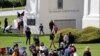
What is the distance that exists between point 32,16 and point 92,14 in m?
7.44

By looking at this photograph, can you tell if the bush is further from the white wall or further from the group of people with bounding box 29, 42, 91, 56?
the white wall

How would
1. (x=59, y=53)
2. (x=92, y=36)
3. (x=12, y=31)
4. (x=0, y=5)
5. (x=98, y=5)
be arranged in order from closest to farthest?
(x=59, y=53) < (x=92, y=36) < (x=98, y=5) < (x=12, y=31) < (x=0, y=5)

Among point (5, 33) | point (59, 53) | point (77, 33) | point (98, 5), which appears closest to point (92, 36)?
point (77, 33)

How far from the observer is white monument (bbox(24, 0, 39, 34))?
4850 centimetres

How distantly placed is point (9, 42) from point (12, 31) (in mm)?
11952

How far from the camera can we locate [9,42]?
3975 centimetres

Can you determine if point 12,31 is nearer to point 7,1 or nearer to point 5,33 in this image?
point 5,33

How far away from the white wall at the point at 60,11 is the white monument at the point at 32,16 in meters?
0.56

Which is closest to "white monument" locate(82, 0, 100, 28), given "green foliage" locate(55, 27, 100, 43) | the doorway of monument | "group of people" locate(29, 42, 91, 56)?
the doorway of monument

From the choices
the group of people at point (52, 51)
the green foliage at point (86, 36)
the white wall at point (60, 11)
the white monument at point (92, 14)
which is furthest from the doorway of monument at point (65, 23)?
the group of people at point (52, 51)

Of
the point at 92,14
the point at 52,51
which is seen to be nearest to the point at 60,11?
the point at 92,14

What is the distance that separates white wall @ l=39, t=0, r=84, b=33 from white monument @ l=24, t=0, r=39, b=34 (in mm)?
561

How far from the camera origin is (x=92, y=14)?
44.0 meters

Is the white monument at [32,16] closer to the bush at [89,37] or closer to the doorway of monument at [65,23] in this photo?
the doorway of monument at [65,23]
